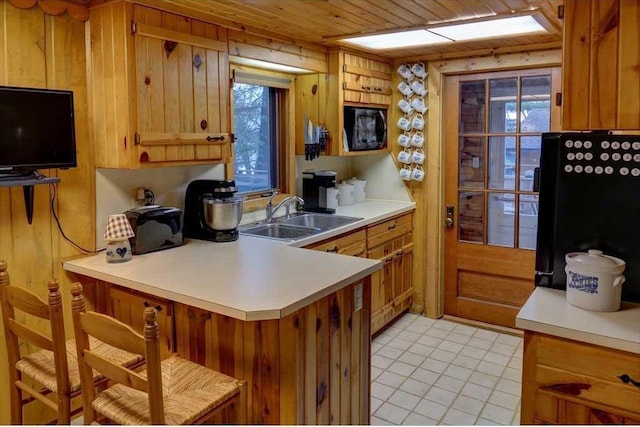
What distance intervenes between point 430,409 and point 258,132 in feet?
7.04

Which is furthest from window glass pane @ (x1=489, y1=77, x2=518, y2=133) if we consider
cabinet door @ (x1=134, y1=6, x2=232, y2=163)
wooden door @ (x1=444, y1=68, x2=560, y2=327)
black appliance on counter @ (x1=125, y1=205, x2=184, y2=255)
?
black appliance on counter @ (x1=125, y1=205, x2=184, y2=255)

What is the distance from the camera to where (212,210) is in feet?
9.18

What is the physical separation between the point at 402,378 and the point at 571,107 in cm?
206

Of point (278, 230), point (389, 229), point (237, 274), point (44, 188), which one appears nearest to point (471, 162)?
point (389, 229)

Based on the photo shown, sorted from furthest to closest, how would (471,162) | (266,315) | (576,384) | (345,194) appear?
(345,194) → (471,162) → (266,315) → (576,384)

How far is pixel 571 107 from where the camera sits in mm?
1771

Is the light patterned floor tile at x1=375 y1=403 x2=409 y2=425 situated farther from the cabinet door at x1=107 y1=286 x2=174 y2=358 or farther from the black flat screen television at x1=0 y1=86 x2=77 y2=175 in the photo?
the black flat screen television at x1=0 y1=86 x2=77 y2=175

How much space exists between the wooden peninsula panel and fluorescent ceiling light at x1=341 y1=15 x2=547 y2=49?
1701mm

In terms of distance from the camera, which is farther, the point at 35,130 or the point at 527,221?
the point at 527,221

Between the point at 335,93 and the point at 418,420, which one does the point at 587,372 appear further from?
the point at 335,93

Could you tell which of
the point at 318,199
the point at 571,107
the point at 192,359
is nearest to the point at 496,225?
the point at 318,199

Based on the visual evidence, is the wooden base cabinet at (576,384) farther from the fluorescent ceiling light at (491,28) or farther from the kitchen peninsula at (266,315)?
the fluorescent ceiling light at (491,28)

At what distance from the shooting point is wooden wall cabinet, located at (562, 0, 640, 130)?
5.49ft

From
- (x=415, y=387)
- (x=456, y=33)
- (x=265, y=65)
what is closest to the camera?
(x=415, y=387)
